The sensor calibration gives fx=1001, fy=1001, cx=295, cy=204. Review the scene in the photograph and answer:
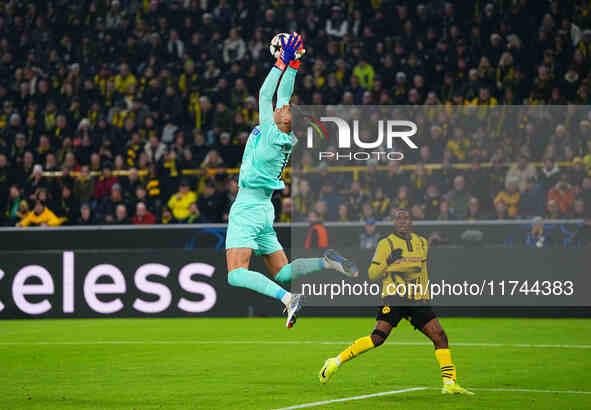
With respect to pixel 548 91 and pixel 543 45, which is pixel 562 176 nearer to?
pixel 548 91

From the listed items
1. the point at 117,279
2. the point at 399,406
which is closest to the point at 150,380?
the point at 399,406

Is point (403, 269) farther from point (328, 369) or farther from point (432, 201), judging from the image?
point (432, 201)

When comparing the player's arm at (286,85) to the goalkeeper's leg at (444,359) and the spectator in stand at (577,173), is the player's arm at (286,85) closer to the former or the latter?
the goalkeeper's leg at (444,359)

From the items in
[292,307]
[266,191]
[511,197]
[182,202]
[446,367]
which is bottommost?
[446,367]

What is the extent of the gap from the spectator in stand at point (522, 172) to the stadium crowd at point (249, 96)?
0.07ft

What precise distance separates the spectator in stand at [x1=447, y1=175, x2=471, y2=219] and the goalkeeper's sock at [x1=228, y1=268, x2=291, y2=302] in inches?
363

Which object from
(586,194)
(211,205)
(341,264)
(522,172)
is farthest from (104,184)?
(341,264)

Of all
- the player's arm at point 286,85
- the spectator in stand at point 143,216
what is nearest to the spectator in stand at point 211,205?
the spectator in stand at point 143,216

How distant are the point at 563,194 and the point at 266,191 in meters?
9.25

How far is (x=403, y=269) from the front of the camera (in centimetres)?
993

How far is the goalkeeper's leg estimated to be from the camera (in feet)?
32.0

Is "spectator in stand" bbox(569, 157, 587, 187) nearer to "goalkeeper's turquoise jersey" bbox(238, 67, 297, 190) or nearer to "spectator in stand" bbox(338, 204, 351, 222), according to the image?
"spectator in stand" bbox(338, 204, 351, 222)

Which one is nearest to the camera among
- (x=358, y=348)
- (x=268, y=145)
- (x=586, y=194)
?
(x=268, y=145)

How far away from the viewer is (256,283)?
943cm
